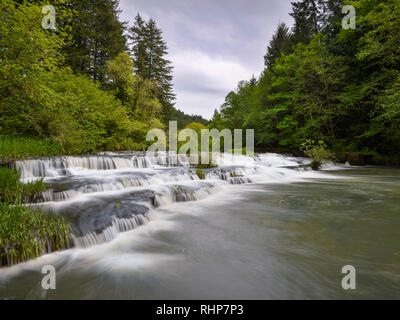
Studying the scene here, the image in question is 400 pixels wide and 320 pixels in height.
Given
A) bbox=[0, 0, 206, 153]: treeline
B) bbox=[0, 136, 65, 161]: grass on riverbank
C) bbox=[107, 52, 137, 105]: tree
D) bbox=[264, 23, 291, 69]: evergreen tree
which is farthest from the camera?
bbox=[264, 23, 291, 69]: evergreen tree

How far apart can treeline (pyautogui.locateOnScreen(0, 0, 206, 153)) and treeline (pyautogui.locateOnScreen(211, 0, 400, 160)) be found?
13716 mm

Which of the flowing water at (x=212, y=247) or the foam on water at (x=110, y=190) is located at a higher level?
the foam on water at (x=110, y=190)

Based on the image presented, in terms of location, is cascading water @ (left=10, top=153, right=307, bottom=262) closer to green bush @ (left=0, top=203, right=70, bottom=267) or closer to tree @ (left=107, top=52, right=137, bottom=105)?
green bush @ (left=0, top=203, right=70, bottom=267)

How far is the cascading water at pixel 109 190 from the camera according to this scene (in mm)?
3466

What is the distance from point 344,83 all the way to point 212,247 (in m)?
19.3

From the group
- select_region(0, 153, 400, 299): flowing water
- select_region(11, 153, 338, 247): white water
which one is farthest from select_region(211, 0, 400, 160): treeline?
select_region(0, 153, 400, 299): flowing water

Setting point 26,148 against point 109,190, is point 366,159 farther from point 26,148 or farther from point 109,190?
point 26,148

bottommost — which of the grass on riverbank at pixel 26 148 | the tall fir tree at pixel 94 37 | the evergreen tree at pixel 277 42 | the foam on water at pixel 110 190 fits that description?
the foam on water at pixel 110 190

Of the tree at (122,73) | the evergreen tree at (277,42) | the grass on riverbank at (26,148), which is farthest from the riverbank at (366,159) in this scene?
the grass on riverbank at (26,148)

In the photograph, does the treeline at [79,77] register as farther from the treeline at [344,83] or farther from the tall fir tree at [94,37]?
the treeline at [344,83]

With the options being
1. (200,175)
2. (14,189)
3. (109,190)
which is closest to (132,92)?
(200,175)

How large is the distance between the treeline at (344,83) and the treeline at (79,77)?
13.7m

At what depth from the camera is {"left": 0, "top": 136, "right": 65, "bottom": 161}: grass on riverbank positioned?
699 cm
